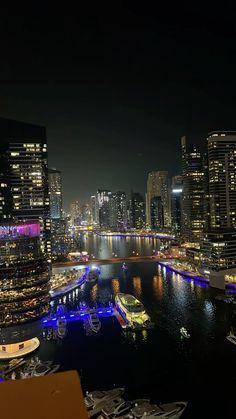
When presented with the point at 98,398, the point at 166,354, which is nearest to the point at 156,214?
the point at 166,354

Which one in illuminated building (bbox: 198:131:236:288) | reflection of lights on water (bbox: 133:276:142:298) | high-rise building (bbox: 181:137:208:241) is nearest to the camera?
reflection of lights on water (bbox: 133:276:142:298)

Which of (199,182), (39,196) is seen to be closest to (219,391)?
(39,196)

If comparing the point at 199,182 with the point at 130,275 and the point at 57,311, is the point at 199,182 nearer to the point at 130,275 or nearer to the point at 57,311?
the point at 130,275

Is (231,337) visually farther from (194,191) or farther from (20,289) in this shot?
(194,191)

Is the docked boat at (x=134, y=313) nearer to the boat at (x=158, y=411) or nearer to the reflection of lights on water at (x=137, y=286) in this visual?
the reflection of lights on water at (x=137, y=286)

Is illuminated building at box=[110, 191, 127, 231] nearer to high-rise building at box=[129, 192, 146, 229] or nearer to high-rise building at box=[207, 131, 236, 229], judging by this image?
high-rise building at box=[129, 192, 146, 229]

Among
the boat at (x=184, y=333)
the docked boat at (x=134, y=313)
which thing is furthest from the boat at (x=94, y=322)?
the boat at (x=184, y=333)

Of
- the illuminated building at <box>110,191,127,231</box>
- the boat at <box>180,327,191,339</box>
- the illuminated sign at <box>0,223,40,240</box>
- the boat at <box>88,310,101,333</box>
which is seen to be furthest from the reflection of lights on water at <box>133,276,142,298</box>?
the illuminated building at <box>110,191,127,231</box>
